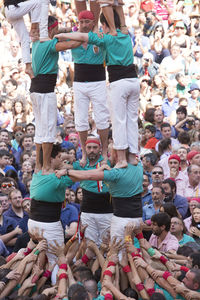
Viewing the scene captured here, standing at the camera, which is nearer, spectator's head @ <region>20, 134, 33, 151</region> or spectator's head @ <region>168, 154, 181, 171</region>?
spectator's head @ <region>168, 154, 181, 171</region>

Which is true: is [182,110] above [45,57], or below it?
below

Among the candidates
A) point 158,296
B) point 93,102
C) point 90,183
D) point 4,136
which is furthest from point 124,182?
point 4,136

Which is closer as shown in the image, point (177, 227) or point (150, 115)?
point (177, 227)

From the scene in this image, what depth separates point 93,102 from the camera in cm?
895

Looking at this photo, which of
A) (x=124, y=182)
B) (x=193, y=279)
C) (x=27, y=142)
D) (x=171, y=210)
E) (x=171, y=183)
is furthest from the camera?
(x=27, y=142)

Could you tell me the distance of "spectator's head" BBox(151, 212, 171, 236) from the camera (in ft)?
27.3

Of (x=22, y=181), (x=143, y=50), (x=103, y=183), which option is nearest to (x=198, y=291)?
(x=103, y=183)

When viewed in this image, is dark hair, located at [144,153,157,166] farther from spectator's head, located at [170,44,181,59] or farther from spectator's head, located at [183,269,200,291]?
spectator's head, located at [170,44,181,59]

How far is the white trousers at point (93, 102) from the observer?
8852mm

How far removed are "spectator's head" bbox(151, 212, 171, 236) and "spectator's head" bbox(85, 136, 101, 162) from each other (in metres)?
1.01

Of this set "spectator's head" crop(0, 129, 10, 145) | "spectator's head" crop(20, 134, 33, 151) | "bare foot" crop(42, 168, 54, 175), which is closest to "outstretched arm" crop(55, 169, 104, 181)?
"bare foot" crop(42, 168, 54, 175)

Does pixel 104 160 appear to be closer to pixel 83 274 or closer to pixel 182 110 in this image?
pixel 83 274

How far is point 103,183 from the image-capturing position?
8539 millimetres

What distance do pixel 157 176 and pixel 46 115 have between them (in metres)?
2.55
